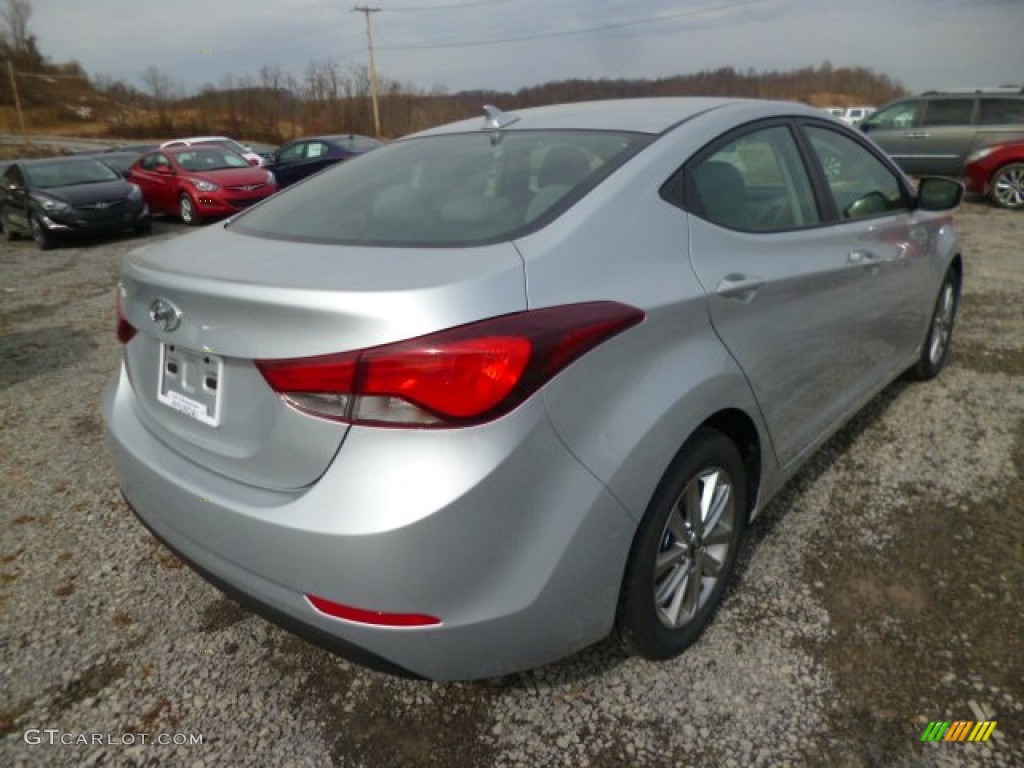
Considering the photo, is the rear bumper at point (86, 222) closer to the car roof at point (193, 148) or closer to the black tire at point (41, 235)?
the black tire at point (41, 235)

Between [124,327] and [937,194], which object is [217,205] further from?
[937,194]

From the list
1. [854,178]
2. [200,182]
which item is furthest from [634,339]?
[200,182]

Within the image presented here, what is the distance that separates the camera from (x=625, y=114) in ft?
7.75

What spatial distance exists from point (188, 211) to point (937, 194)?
12255 mm

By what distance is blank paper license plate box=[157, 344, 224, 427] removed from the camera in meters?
1.66

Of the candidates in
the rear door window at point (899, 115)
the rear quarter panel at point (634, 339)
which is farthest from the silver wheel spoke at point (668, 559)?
the rear door window at point (899, 115)

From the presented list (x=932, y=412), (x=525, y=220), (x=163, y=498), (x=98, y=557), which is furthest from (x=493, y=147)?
(x=932, y=412)

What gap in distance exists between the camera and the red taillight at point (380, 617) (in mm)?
1483

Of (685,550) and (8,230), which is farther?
(8,230)

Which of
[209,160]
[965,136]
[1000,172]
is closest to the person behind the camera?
[1000,172]

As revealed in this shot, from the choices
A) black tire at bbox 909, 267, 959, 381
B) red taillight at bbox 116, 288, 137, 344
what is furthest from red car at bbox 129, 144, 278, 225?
black tire at bbox 909, 267, 959, 381

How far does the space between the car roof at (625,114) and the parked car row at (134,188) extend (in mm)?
9291

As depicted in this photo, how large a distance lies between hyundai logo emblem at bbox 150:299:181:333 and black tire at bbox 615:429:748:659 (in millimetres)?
1239

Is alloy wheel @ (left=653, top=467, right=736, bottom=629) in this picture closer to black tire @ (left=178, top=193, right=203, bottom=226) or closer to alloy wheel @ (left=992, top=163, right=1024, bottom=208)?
alloy wheel @ (left=992, top=163, right=1024, bottom=208)
